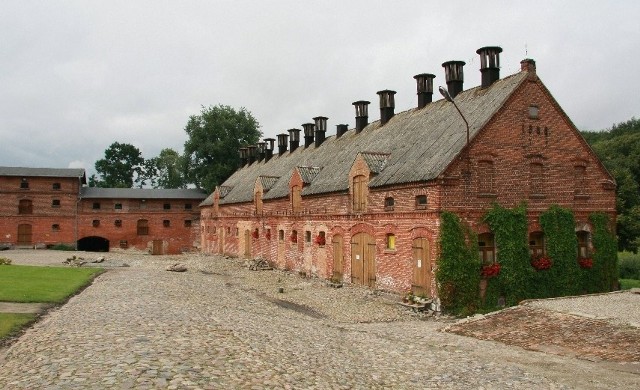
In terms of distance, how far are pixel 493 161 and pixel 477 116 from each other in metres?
2.50

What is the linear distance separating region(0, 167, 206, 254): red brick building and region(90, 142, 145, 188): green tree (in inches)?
1487

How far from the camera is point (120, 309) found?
17.0m

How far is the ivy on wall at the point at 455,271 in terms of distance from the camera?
65.2 ft

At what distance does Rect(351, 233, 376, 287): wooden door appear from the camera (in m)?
24.8

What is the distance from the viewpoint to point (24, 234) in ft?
175

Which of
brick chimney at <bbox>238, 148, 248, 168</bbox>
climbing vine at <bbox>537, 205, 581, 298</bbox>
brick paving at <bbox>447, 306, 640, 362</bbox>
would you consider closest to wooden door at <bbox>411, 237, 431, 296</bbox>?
brick paving at <bbox>447, 306, 640, 362</bbox>

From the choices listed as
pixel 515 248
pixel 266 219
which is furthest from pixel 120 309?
pixel 266 219

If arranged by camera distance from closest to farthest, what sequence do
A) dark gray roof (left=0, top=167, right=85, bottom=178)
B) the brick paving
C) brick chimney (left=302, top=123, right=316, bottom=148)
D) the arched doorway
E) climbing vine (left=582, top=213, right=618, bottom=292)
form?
1. the brick paving
2. climbing vine (left=582, top=213, right=618, bottom=292)
3. brick chimney (left=302, top=123, right=316, bottom=148)
4. dark gray roof (left=0, top=167, right=85, bottom=178)
5. the arched doorway

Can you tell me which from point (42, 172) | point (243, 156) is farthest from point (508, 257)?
point (42, 172)

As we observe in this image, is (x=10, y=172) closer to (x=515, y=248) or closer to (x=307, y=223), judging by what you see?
(x=307, y=223)

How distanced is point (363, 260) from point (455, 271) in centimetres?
639

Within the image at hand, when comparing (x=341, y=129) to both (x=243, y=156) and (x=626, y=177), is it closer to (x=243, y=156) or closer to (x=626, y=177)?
(x=626, y=177)

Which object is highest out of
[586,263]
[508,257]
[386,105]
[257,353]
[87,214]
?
[386,105]

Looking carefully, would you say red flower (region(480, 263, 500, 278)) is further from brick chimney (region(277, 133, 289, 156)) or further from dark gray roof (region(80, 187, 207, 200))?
dark gray roof (region(80, 187, 207, 200))
